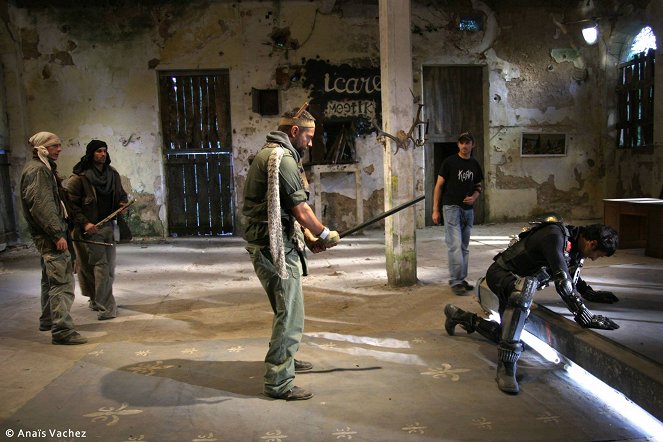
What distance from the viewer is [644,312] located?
438 centimetres

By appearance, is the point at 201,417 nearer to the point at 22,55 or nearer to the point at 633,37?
the point at 22,55

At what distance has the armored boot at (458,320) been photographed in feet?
14.6

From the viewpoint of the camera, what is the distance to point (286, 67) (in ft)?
36.5

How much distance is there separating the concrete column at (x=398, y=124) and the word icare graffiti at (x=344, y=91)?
16.2 ft

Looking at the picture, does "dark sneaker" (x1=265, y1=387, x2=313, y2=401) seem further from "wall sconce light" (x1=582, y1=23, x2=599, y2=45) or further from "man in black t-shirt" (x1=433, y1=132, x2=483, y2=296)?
"wall sconce light" (x1=582, y1=23, x2=599, y2=45)

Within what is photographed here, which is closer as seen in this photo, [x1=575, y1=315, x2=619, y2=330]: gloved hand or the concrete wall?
[x1=575, y1=315, x2=619, y2=330]: gloved hand

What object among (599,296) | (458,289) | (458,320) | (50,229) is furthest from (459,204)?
(50,229)

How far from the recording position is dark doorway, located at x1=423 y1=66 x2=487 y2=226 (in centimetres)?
1166

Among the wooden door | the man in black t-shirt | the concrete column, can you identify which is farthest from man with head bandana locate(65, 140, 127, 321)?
the wooden door

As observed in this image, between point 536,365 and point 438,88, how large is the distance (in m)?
8.61

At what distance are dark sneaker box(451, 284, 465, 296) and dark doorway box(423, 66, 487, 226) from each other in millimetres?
5700

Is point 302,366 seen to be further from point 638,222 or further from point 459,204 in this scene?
point 638,222

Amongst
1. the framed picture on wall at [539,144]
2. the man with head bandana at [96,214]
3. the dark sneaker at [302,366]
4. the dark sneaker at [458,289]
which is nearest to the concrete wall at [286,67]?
the framed picture on wall at [539,144]

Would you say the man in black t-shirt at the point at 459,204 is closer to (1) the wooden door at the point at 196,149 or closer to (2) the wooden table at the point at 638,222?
(2) the wooden table at the point at 638,222
